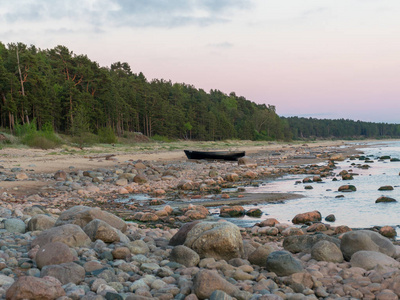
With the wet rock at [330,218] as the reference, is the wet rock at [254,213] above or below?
above

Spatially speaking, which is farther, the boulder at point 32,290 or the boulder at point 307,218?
the boulder at point 307,218

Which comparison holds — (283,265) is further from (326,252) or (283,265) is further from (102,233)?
(102,233)

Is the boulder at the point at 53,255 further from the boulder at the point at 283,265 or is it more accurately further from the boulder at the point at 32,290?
the boulder at the point at 283,265

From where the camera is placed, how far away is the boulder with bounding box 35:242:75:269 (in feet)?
16.1

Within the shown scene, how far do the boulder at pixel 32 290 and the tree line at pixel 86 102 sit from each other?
39208 millimetres

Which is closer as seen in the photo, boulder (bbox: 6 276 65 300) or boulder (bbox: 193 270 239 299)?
boulder (bbox: 6 276 65 300)

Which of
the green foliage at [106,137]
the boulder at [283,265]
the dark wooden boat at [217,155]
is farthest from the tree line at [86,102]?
the boulder at [283,265]

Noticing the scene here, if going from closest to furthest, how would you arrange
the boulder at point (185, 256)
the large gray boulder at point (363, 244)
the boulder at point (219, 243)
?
the boulder at point (185, 256) < the boulder at point (219, 243) < the large gray boulder at point (363, 244)

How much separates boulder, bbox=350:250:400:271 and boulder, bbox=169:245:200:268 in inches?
91.4

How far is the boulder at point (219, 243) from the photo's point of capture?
18.6 ft

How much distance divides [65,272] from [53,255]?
1.83ft

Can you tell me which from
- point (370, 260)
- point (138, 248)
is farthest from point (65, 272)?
point (370, 260)

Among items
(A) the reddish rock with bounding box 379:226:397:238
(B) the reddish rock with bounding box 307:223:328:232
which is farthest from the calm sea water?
(B) the reddish rock with bounding box 307:223:328:232

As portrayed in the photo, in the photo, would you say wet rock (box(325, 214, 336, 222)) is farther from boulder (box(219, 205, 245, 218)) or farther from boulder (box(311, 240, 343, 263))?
boulder (box(311, 240, 343, 263))
